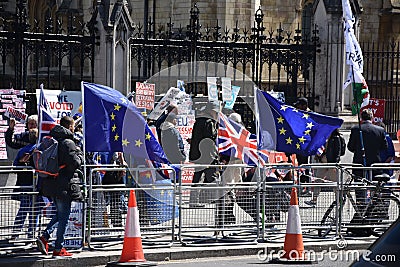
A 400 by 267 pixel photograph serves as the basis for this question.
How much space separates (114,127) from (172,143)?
2.44 m

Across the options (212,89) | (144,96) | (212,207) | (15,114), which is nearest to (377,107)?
(212,89)

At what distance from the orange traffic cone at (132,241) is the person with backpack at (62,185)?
2.70 feet

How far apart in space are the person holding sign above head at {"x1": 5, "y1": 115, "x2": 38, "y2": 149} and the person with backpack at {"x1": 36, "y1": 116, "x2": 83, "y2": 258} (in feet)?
7.81

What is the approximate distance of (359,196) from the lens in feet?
47.3

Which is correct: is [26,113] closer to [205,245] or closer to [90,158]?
[90,158]

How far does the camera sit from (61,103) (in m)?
16.3

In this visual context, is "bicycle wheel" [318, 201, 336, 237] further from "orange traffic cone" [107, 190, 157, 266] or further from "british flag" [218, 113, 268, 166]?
"orange traffic cone" [107, 190, 157, 266]

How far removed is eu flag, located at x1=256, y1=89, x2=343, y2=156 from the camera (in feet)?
46.3

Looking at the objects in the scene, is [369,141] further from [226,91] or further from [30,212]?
[30,212]

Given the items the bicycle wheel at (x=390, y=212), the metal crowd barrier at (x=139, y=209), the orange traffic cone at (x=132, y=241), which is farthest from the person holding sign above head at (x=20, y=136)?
the bicycle wheel at (x=390, y=212)

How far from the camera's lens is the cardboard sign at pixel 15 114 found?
18.5m

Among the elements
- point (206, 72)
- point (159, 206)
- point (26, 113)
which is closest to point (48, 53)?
point (26, 113)

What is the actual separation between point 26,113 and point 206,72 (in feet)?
14.9

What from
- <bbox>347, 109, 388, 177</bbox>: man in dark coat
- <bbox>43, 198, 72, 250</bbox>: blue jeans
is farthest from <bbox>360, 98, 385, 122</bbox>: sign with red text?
<bbox>43, 198, 72, 250</bbox>: blue jeans
